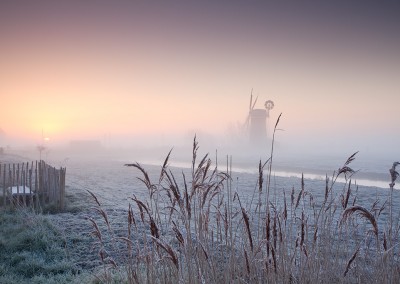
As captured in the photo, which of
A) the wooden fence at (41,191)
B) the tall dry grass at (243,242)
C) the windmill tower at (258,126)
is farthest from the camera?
the windmill tower at (258,126)

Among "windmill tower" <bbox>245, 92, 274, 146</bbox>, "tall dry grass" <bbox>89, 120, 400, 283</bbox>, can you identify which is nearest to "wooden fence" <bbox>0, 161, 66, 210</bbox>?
"tall dry grass" <bbox>89, 120, 400, 283</bbox>

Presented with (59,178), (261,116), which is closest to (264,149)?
(261,116)

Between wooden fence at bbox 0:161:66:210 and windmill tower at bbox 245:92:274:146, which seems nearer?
wooden fence at bbox 0:161:66:210

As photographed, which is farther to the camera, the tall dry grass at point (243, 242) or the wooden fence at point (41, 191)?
the wooden fence at point (41, 191)

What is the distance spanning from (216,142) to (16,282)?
320ft

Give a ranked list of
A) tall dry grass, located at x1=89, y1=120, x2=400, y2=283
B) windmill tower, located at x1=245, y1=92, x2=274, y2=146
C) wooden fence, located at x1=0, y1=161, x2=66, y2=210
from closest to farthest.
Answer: tall dry grass, located at x1=89, y1=120, x2=400, y2=283 < wooden fence, located at x1=0, y1=161, x2=66, y2=210 < windmill tower, located at x1=245, y1=92, x2=274, y2=146

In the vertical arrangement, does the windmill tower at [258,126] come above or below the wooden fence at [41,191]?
above

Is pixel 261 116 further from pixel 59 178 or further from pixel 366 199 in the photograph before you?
pixel 59 178

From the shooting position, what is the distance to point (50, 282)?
4.67 metres

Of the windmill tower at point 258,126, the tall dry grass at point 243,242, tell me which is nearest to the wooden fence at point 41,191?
the tall dry grass at point 243,242

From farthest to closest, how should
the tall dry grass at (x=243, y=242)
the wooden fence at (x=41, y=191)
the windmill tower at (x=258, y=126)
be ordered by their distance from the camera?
the windmill tower at (x=258, y=126)
the wooden fence at (x=41, y=191)
the tall dry grass at (x=243, y=242)

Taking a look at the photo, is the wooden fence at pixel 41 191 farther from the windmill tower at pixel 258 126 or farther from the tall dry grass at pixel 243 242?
the windmill tower at pixel 258 126

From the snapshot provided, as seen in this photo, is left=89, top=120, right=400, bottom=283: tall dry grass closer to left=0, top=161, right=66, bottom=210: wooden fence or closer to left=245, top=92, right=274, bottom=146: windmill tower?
left=0, top=161, right=66, bottom=210: wooden fence

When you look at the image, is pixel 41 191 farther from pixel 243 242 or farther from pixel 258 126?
pixel 258 126
